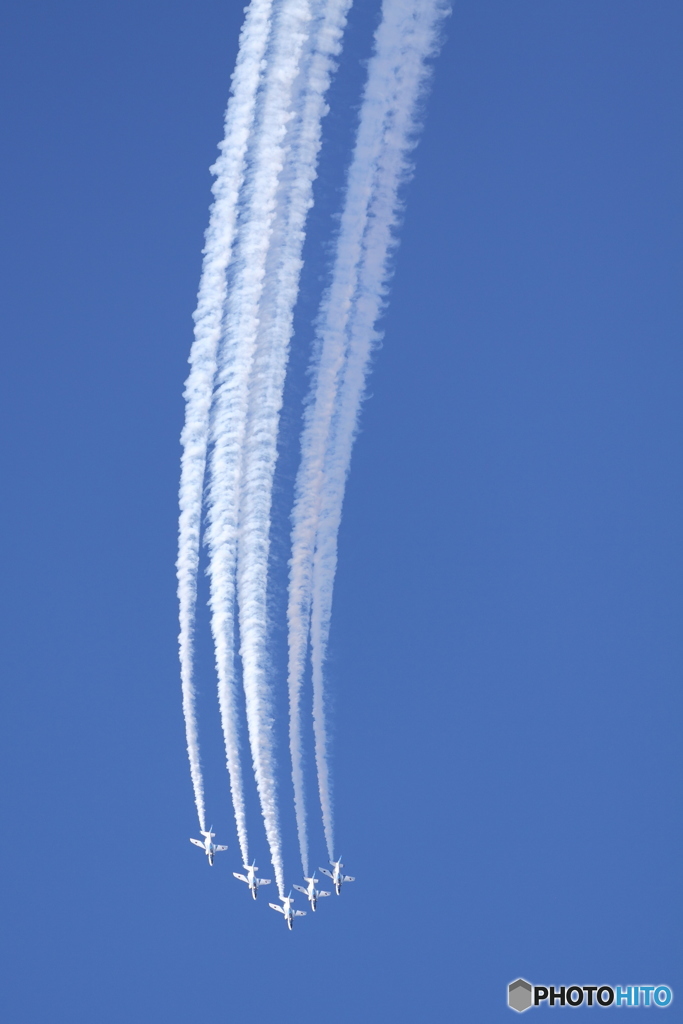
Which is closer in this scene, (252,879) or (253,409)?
(253,409)

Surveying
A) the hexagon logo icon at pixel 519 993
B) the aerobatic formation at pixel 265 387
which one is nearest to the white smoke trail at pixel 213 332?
the aerobatic formation at pixel 265 387

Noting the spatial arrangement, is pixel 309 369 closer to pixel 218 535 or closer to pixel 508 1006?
pixel 218 535

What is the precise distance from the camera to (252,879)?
25.7 meters

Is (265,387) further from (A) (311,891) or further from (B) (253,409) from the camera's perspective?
(A) (311,891)

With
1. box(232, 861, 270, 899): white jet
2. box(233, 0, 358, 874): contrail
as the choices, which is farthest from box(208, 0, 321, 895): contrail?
box(232, 861, 270, 899): white jet

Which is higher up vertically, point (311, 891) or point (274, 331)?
point (274, 331)

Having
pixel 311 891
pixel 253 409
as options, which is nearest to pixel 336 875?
pixel 311 891

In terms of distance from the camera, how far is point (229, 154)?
707 inches

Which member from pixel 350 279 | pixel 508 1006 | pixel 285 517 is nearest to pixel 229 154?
pixel 350 279

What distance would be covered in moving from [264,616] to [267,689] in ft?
5.10

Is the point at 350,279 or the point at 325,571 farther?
the point at 325,571

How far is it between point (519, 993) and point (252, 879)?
286 inches

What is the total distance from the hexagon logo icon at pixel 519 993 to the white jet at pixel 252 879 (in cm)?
669

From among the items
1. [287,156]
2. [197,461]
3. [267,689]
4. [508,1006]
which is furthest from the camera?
[508,1006]
